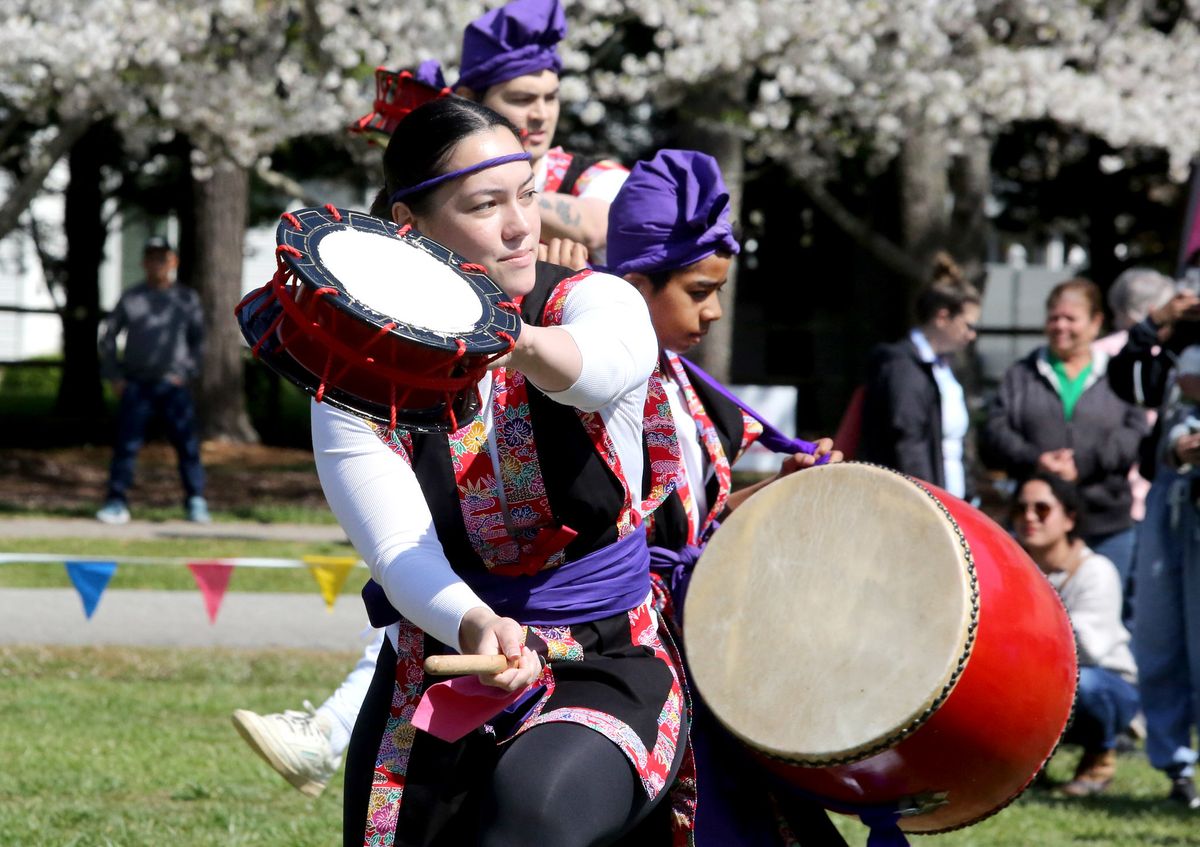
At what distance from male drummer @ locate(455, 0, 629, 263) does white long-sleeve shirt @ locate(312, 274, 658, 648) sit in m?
1.42

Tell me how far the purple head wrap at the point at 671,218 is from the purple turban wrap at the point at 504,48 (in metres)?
1.06

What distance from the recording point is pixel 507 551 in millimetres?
2699

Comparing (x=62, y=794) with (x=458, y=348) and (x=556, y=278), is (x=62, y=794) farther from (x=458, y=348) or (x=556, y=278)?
(x=458, y=348)

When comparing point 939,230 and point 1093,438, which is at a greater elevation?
point 1093,438

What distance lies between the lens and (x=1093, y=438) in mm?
7113

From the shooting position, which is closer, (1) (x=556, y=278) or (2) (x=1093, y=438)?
(1) (x=556, y=278)

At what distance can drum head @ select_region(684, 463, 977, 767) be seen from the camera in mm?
2961

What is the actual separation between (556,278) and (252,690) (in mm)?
4716

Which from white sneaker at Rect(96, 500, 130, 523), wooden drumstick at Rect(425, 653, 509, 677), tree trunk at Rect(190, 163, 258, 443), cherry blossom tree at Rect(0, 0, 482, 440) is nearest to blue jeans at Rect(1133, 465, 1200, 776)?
wooden drumstick at Rect(425, 653, 509, 677)

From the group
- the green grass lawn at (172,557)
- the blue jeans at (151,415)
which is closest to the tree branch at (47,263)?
the blue jeans at (151,415)

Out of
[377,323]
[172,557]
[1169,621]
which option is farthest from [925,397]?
[172,557]

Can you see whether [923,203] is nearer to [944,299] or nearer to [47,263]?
[944,299]

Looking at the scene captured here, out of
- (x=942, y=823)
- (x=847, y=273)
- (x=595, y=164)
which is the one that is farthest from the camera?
(x=847, y=273)

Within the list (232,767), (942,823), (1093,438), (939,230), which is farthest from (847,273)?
(942,823)
